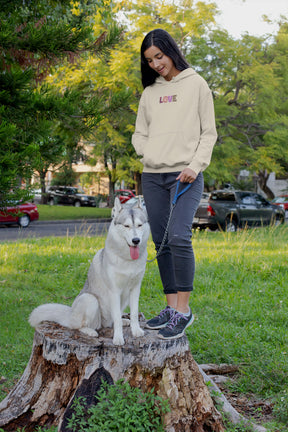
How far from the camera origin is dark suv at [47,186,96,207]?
118ft

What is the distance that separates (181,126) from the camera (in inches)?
126

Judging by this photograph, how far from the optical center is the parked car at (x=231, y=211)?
1513cm

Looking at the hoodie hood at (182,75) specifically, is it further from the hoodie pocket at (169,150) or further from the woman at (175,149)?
the hoodie pocket at (169,150)

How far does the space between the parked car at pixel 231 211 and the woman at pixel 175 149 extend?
11.5 metres

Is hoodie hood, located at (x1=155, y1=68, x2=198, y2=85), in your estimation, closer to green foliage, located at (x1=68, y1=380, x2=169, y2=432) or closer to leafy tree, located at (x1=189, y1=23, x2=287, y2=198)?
green foliage, located at (x1=68, y1=380, x2=169, y2=432)

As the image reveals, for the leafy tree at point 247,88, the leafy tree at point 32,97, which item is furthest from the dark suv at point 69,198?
the leafy tree at point 32,97

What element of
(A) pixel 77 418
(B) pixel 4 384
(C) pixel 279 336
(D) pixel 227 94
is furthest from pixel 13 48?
(D) pixel 227 94

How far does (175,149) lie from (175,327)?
4.45 ft

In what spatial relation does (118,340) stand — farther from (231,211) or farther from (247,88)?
(247,88)

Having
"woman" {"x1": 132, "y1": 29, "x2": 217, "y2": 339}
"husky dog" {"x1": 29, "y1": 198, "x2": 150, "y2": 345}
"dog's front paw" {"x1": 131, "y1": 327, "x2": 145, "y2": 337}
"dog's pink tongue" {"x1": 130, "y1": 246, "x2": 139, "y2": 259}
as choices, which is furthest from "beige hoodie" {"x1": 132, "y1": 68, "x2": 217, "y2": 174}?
"dog's front paw" {"x1": 131, "y1": 327, "x2": 145, "y2": 337}

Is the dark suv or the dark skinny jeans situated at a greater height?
the dark skinny jeans

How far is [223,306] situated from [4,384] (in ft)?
10.4

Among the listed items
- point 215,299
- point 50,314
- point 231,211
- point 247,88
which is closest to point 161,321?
point 50,314

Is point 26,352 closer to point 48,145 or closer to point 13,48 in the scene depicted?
point 48,145
